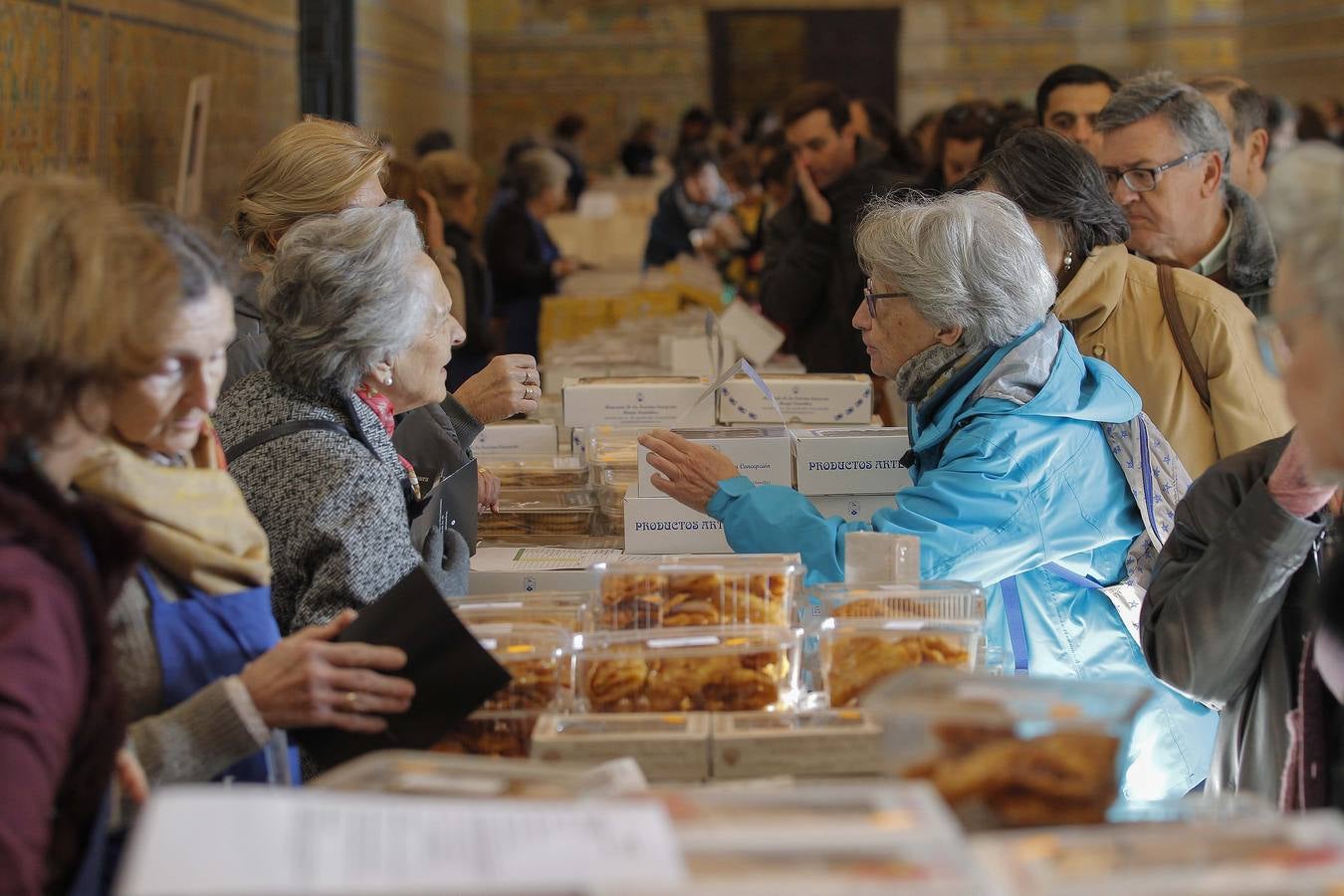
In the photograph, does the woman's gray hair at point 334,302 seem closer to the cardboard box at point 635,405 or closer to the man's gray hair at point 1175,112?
the cardboard box at point 635,405

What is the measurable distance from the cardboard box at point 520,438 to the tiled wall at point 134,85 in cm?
171

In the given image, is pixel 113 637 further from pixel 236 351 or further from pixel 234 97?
pixel 234 97

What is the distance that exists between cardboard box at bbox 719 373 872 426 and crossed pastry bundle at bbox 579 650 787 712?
2048 millimetres

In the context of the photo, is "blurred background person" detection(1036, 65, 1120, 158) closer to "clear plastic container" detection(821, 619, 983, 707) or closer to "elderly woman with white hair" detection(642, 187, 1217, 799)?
"elderly woman with white hair" detection(642, 187, 1217, 799)

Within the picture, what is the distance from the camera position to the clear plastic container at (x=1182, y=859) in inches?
52.7

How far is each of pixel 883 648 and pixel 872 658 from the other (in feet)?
0.08

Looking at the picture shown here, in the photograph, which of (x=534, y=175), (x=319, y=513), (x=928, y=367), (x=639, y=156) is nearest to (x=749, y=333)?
(x=928, y=367)

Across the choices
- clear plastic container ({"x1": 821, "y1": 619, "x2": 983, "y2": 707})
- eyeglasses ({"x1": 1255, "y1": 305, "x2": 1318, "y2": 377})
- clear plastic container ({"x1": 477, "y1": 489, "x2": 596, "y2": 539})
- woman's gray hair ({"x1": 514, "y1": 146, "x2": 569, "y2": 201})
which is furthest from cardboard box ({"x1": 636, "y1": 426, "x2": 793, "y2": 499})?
Answer: woman's gray hair ({"x1": 514, "y1": 146, "x2": 569, "y2": 201})

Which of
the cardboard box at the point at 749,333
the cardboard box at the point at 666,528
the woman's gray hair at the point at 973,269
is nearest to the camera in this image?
the woman's gray hair at the point at 973,269

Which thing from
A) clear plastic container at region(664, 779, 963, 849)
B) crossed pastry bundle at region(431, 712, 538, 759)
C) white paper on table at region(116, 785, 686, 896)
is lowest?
crossed pastry bundle at region(431, 712, 538, 759)

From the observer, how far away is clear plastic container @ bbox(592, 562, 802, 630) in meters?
2.50

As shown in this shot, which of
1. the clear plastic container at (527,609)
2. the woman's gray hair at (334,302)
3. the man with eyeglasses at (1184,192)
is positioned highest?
the man with eyeglasses at (1184,192)

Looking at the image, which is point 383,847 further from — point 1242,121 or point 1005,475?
point 1242,121

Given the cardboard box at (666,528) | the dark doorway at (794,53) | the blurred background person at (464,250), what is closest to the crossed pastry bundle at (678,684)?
the cardboard box at (666,528)
